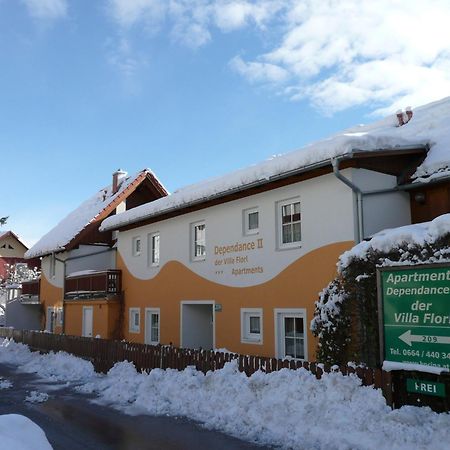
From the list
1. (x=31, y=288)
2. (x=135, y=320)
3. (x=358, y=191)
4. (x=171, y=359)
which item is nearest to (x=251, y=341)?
(x=171, y=359)

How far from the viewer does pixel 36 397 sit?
41.3ft

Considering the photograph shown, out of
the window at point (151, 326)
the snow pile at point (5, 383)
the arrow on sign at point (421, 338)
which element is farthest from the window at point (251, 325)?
the snow pile at point (5, 383)

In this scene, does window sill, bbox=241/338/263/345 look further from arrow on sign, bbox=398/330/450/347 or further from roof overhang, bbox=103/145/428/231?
arrow on sign, bbox=398/330/450/347

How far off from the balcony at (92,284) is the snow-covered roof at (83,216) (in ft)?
6.02

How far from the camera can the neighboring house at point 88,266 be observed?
21.8m

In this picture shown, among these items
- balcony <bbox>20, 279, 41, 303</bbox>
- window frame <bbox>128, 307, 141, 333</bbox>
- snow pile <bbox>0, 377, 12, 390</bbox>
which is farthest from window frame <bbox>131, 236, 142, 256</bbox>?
balcony <bbox>20, 279, 41, 303</bbox>

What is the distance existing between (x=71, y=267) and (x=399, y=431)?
21684 mm

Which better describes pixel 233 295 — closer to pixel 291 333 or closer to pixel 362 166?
pixel 291 333

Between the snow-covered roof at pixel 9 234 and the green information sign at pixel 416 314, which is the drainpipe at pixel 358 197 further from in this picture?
the snow-covered roof at pixel 9 234

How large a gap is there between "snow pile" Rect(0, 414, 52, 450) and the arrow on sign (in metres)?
5.51

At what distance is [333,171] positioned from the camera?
476 inches

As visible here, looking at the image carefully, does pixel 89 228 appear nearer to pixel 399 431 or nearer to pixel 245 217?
pixel 245 217

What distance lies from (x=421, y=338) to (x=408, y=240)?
1.95 metres

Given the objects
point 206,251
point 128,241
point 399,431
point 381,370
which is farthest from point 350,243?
point 128,241
